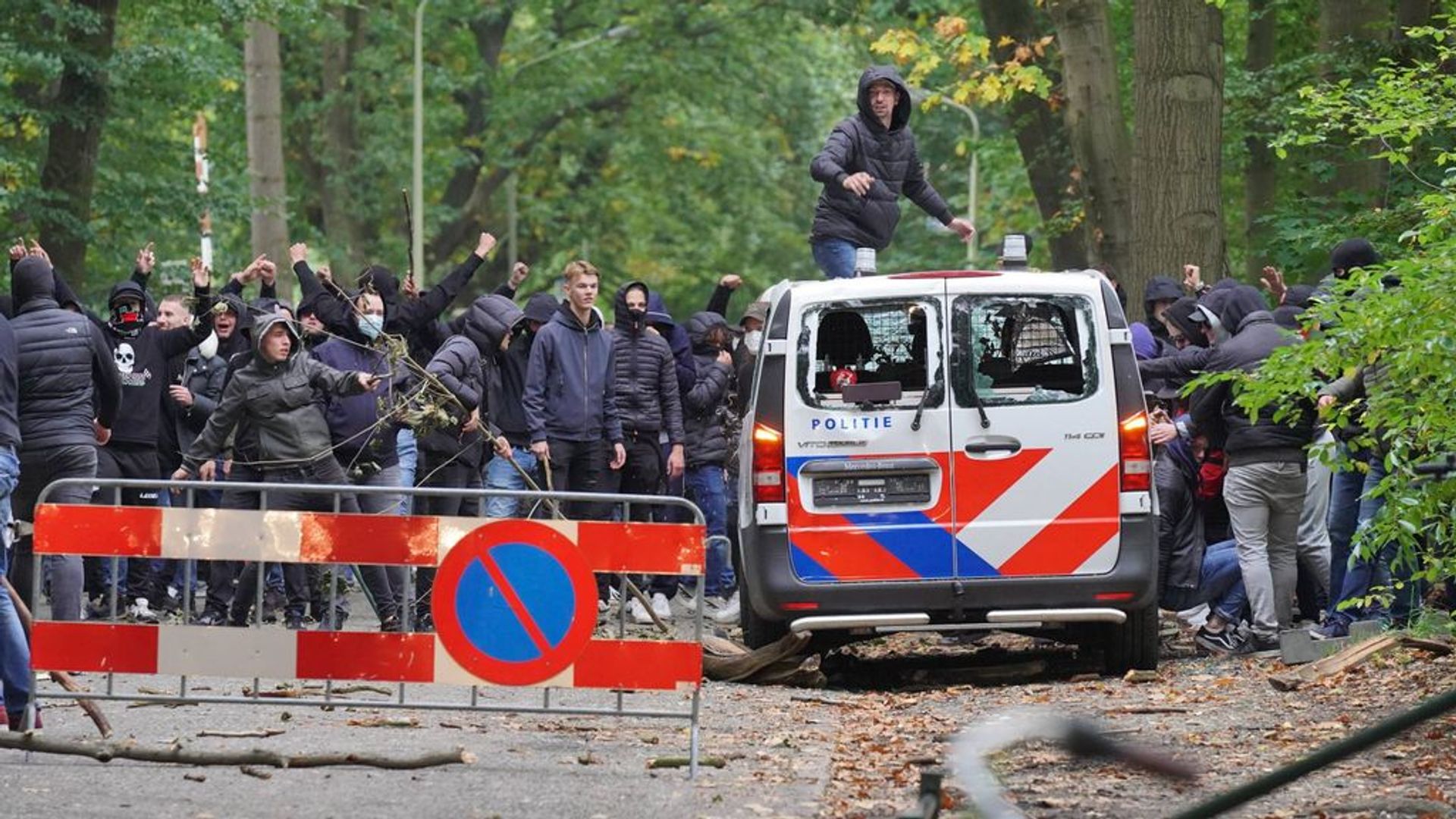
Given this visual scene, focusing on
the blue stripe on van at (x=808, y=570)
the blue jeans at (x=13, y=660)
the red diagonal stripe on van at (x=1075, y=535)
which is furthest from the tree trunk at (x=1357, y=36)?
the blue jeans at (x=13, y=660)

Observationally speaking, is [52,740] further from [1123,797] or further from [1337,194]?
[1337,194]

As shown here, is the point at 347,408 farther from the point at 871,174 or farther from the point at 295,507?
the point at 871,174

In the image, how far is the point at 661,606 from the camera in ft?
52.4

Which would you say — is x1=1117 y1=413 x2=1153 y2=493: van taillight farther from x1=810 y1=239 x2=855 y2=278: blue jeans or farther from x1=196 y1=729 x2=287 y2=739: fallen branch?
x1=196 y1=729 x2=287 y2=739: fallen branch

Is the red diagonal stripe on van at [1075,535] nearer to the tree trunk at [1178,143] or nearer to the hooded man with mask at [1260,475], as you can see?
the hooded man with mask at [1260,475]

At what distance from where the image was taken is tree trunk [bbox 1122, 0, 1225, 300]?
19.5 metres

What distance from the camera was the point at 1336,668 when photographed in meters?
12.0

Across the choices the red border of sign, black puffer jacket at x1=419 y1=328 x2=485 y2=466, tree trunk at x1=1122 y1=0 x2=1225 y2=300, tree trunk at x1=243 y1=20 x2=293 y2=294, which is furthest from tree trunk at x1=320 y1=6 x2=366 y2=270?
the red border of sign

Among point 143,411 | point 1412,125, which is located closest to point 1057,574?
point 1412,125

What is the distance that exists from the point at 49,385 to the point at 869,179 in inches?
198

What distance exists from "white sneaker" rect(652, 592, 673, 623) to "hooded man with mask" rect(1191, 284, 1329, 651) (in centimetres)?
362

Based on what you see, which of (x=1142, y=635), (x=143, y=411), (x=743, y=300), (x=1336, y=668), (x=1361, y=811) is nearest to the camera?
(x=1361, y=811)

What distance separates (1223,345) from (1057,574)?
1.90 m

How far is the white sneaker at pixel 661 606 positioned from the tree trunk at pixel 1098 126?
7.27 metres
